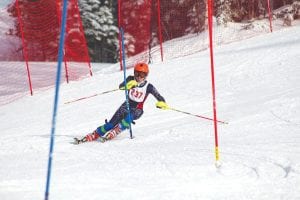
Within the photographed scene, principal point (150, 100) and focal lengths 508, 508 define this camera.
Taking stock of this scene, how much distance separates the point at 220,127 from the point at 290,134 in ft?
4.52

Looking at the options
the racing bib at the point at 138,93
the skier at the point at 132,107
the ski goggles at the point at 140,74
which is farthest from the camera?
the racing bib at the point at 138,93

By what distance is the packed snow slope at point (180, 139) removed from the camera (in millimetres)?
4516

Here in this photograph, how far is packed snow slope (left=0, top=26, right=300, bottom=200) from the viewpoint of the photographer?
4.52 meters

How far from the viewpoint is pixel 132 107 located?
7984mm

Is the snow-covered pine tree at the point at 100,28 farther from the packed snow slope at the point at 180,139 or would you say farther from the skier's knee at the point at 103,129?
the skier's knee at the point at 103,129

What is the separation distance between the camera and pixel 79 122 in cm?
991

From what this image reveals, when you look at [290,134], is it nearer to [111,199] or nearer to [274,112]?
[274,112]

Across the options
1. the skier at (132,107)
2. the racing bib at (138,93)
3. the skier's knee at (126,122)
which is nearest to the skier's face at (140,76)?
the skier at (132,107)

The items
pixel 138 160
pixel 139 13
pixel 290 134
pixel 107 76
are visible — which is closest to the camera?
pixel 138 160

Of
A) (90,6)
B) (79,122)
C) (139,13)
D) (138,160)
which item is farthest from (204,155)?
(90,6)

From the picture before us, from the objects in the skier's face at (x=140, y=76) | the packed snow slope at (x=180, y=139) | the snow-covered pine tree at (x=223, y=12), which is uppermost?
the snow-covered pine tree at (x=223, y=12)

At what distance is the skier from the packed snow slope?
0.21 metres

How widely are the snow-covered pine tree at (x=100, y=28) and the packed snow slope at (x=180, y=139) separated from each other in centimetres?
1970

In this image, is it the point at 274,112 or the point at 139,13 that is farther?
the point at 139,13
